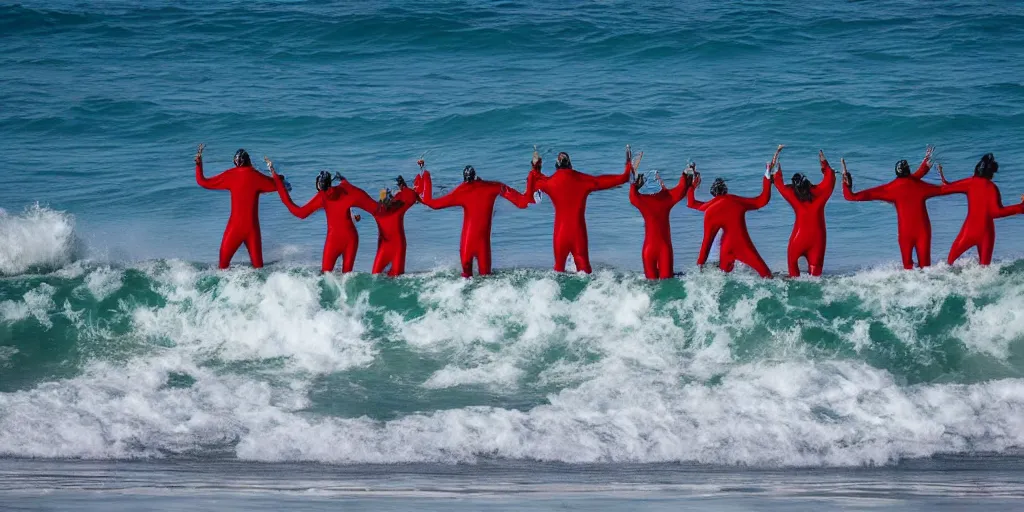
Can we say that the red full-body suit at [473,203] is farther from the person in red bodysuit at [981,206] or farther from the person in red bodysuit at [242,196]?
the person in red bodysuit at [981,206]

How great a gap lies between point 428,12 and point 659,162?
29.9 ft

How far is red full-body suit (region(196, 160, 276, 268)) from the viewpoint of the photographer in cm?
1252

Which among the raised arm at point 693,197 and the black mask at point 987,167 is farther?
the black mask at point 987,167

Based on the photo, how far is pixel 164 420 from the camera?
10.2m

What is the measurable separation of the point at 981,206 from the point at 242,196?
294 inches

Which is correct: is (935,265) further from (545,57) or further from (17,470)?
(545,57)

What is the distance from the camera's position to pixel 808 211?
12039mm

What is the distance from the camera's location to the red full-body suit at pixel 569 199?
39.9ft

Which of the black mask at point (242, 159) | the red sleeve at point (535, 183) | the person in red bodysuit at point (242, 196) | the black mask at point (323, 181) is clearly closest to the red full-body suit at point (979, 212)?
the red sleeve at point (535, 183)

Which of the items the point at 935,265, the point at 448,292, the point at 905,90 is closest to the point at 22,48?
the point at 448,292

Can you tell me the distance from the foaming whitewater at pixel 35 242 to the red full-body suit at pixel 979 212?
9.57 m

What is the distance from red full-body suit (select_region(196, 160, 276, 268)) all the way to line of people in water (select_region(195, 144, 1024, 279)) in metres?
0.01

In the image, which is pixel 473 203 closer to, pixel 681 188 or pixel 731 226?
pixel 681 188

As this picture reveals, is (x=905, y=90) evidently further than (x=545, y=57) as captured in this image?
No
